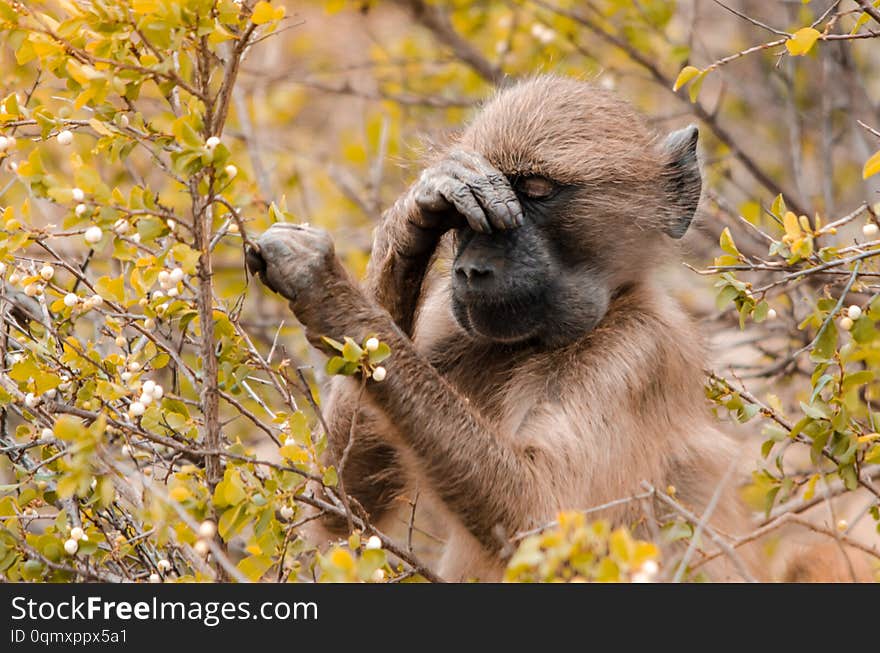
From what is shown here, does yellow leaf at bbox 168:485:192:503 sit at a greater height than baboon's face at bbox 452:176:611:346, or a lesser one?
lesser

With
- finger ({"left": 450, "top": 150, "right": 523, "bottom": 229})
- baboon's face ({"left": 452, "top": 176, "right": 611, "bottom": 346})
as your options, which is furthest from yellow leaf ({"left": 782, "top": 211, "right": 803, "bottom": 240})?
baboon's face ({"left": 452, "top": 176, "right": 611, "bottom": 346})

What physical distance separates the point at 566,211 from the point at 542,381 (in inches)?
31.9

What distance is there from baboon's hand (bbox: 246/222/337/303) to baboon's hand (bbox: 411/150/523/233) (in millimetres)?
567

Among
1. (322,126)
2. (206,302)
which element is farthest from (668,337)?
(322,126)

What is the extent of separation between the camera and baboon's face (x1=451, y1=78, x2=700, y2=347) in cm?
512

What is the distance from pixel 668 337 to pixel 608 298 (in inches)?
14.4

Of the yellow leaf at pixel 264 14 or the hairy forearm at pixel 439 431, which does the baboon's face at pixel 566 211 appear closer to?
the hairy forearm at pixel 439 431

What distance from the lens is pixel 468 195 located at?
4762 mm

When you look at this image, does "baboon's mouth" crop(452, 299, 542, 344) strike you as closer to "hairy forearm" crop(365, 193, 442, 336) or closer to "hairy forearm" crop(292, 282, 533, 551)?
"hairy forearm" crop(365, 193, 442, 336)

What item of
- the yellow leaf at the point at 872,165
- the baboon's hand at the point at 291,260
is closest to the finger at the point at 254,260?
the baboon's hand at the point at 291,260

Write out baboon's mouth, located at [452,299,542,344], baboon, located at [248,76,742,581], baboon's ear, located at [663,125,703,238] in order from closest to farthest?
baboon, located at [248,76,742,581] → baboon's mouth, located at [452,299,542,344] → baboon's ear, located at [663,125,703,238]

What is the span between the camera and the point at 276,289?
14.6 feet

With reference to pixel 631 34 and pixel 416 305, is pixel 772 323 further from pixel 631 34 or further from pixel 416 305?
pixel 416 305
